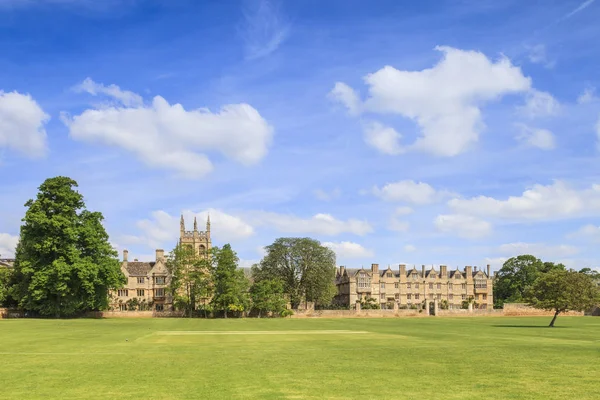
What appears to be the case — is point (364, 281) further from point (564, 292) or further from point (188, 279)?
point (564, 292)

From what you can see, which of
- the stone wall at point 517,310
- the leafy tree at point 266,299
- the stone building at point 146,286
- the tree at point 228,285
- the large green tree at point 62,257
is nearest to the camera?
the large green tree at point 62,257

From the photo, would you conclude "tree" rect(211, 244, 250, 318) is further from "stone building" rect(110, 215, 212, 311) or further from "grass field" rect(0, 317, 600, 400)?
"grass field" rect(0, 317, 600, 400)

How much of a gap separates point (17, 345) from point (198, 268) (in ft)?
186

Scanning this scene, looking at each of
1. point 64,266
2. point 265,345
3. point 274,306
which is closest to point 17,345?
point 265,345

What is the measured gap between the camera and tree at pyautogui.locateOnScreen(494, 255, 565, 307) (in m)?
121

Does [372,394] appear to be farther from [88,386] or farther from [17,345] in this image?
[17,345]

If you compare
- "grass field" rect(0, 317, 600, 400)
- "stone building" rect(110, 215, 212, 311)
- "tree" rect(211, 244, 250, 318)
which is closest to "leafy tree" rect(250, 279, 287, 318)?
"tree" rect(211, 244, 250, 318)

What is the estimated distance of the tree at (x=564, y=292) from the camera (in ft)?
164

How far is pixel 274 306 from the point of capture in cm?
8125

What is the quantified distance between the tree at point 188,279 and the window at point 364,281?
4544cm

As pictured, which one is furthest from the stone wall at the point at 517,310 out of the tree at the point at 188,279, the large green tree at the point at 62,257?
the large green tree at the point at 62,257

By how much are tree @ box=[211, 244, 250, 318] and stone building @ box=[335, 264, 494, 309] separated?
44571mm

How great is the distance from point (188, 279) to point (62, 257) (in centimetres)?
2070

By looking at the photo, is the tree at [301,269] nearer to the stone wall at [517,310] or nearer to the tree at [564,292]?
the stone wall at [517,310]
